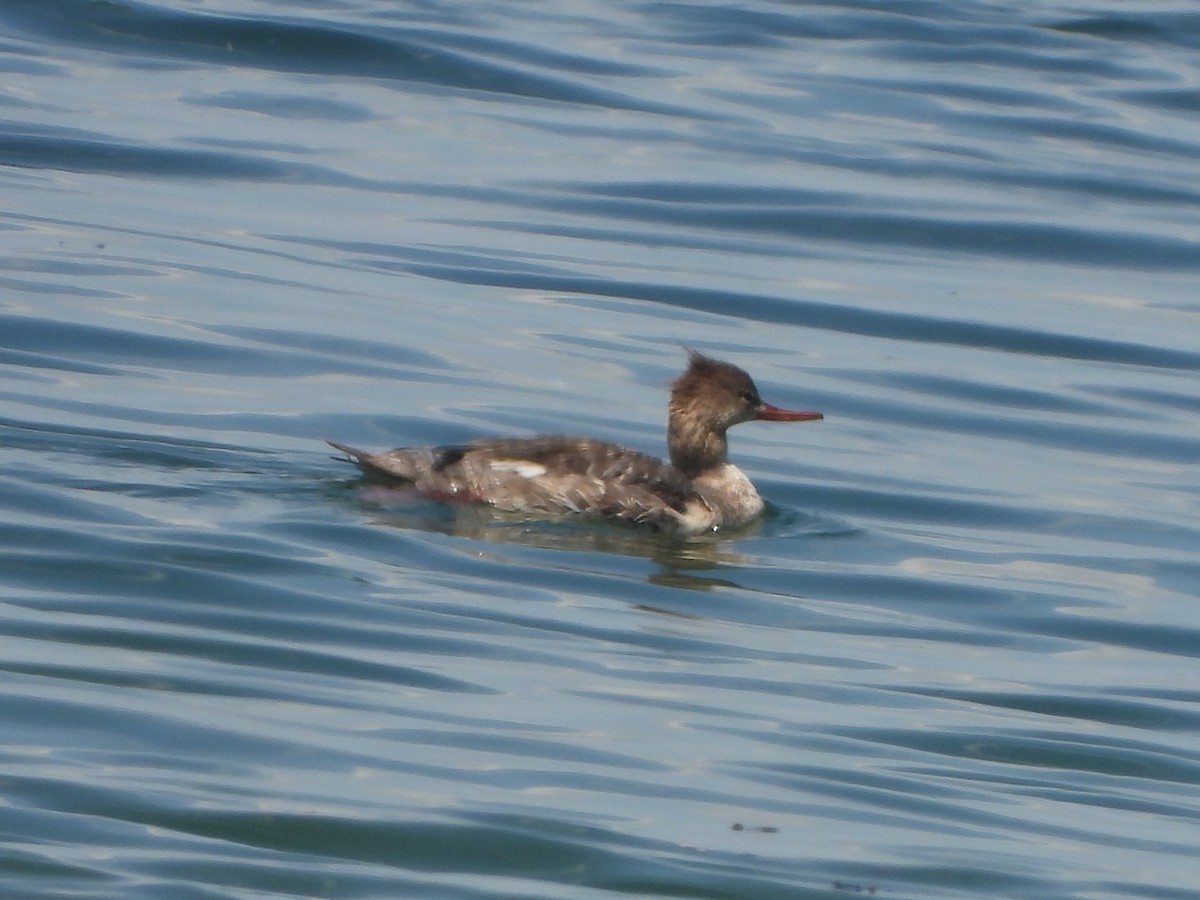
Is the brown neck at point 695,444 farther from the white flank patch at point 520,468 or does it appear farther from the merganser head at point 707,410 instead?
the white flank patch at point 520,468

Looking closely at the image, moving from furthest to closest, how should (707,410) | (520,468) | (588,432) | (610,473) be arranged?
1. (588,432)
2. (707,410)
3. (610,473)
4. (520,468)

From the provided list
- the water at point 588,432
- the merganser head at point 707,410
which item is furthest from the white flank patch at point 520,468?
the merganser head at point 707,410

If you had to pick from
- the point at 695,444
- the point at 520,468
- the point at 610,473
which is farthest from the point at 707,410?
the point at 520,468

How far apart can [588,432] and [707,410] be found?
3.24 ft

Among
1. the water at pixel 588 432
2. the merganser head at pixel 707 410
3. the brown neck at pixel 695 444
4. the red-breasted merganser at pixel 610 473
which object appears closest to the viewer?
the water at pixel 588 432

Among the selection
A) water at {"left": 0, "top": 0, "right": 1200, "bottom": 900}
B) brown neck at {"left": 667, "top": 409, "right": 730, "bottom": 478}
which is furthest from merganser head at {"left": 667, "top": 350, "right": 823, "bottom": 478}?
water at {"left": 0, "top": 0, "right": 1200, "bottom": 900}

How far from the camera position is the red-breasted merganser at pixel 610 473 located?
942 cm

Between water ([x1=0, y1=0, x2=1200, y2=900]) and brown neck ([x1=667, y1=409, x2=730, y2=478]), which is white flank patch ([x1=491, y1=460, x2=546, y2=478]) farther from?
brown neck ([x1=667, y1=409, x2=730, y2=478])

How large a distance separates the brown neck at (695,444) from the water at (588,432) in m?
0.48

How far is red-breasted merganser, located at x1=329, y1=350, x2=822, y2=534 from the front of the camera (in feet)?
30.9

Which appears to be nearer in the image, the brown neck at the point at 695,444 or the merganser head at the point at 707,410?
the merganser head at the point at 707,410

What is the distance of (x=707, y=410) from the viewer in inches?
411

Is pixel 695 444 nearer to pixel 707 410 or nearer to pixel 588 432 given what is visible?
pixel 707 410

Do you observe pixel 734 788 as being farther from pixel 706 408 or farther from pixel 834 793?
pixel 706 408
